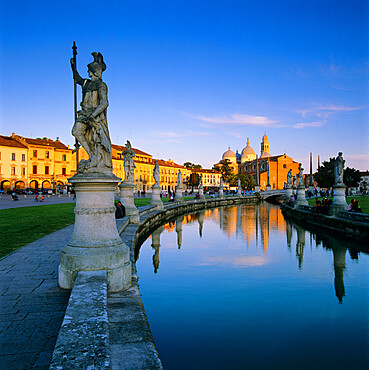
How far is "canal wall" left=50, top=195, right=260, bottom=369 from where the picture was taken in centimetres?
245

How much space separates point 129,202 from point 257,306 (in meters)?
8.84

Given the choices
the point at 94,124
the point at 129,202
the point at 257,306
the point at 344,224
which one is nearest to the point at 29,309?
Answer: the point at 94,124

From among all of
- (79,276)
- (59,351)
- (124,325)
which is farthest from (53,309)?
(59,351)

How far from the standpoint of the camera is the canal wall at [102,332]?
245cm

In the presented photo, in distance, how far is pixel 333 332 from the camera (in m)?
5.52

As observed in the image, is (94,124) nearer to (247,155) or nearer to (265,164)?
(265,164)

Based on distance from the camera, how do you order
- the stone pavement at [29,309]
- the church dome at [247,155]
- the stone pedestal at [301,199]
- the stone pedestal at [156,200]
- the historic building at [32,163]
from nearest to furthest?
the stone pavement at [29,309]
the stone pedestal at [156,200]
the stone pedestal at [301,199]
the historic building at [32,163]
the church dome at [247,155]

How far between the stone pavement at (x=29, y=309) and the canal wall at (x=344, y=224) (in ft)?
38.9

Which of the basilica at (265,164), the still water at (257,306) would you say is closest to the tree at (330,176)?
the basilica at (265,164)

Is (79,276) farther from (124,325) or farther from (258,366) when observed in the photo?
(258,366)

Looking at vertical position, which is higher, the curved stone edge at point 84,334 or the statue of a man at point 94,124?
the statue of a man at point 94,124

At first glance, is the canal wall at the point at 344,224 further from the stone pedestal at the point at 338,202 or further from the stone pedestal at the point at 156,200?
the stone pedestal at the point at 156,200

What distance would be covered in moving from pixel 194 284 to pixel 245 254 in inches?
166

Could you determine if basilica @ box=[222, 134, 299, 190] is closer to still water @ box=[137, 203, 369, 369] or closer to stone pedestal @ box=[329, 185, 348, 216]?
stone pedestal @ box=[329, 185, 348, 216]
